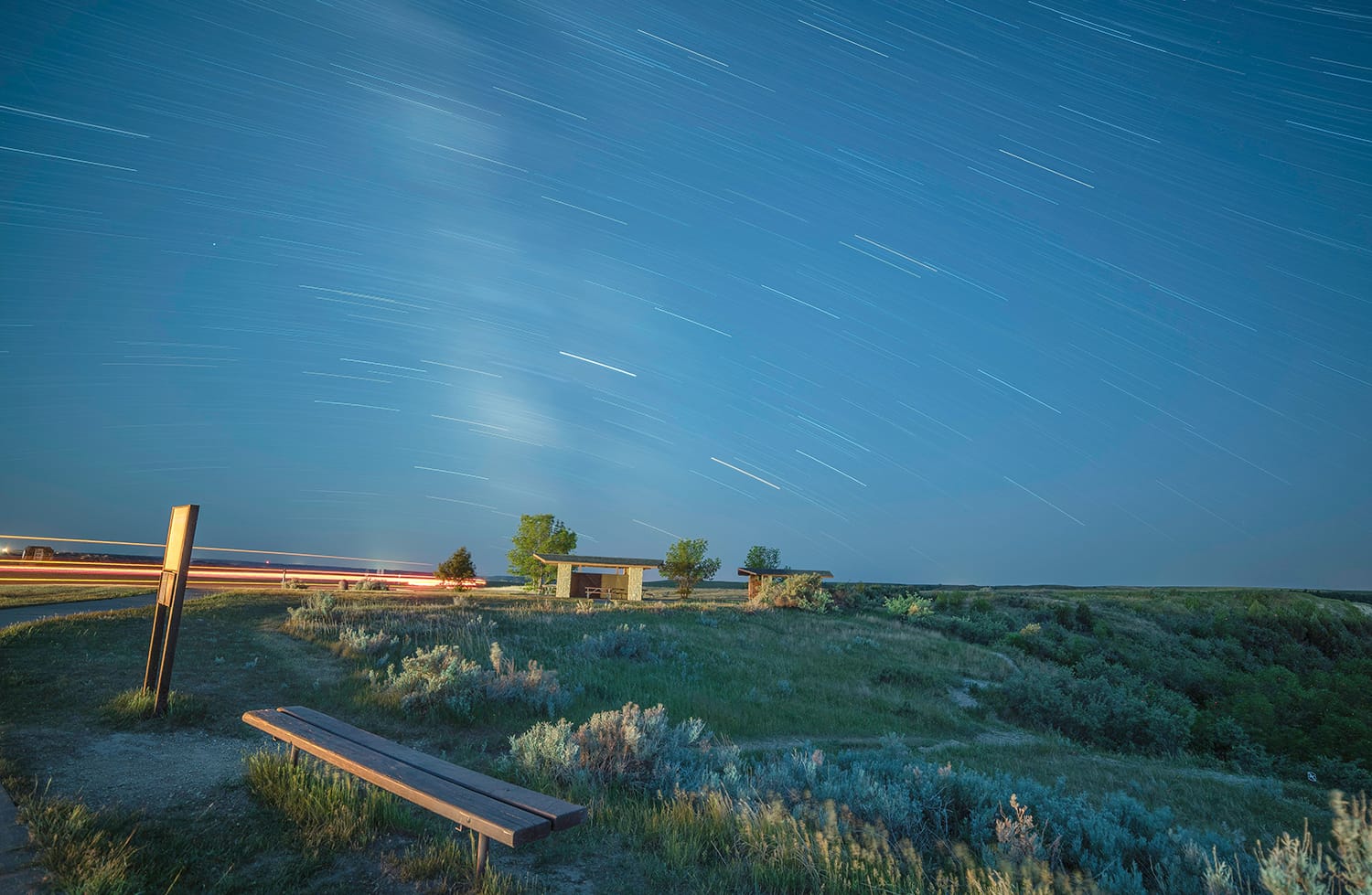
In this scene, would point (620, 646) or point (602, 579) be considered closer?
point (620, 646)

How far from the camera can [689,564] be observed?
66062mm

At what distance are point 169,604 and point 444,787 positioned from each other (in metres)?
6.34

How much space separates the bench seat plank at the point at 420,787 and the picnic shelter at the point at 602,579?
1468 inches

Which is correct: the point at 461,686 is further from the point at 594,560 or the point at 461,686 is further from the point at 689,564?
the point at 689,564

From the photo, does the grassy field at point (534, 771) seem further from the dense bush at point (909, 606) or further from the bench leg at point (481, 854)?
the dense bush at point (909, 606)

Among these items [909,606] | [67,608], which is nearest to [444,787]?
[67,608]

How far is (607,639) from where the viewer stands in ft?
53.4

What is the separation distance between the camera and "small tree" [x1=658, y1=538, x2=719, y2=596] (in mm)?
65575

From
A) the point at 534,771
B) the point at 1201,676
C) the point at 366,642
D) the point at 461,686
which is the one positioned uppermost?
the point at 366,642

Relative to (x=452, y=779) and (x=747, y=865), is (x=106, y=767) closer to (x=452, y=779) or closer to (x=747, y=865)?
(x=452, y=779)

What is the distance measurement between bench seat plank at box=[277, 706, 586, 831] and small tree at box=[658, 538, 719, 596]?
193ft

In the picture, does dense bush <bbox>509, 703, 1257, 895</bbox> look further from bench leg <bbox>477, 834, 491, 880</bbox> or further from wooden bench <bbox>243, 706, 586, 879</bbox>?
bench leg <bbox>477, 834, 491, 880</bbox>

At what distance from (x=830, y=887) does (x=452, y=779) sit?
9.40ft

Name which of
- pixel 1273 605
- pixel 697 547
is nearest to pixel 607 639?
pixel 697 547
